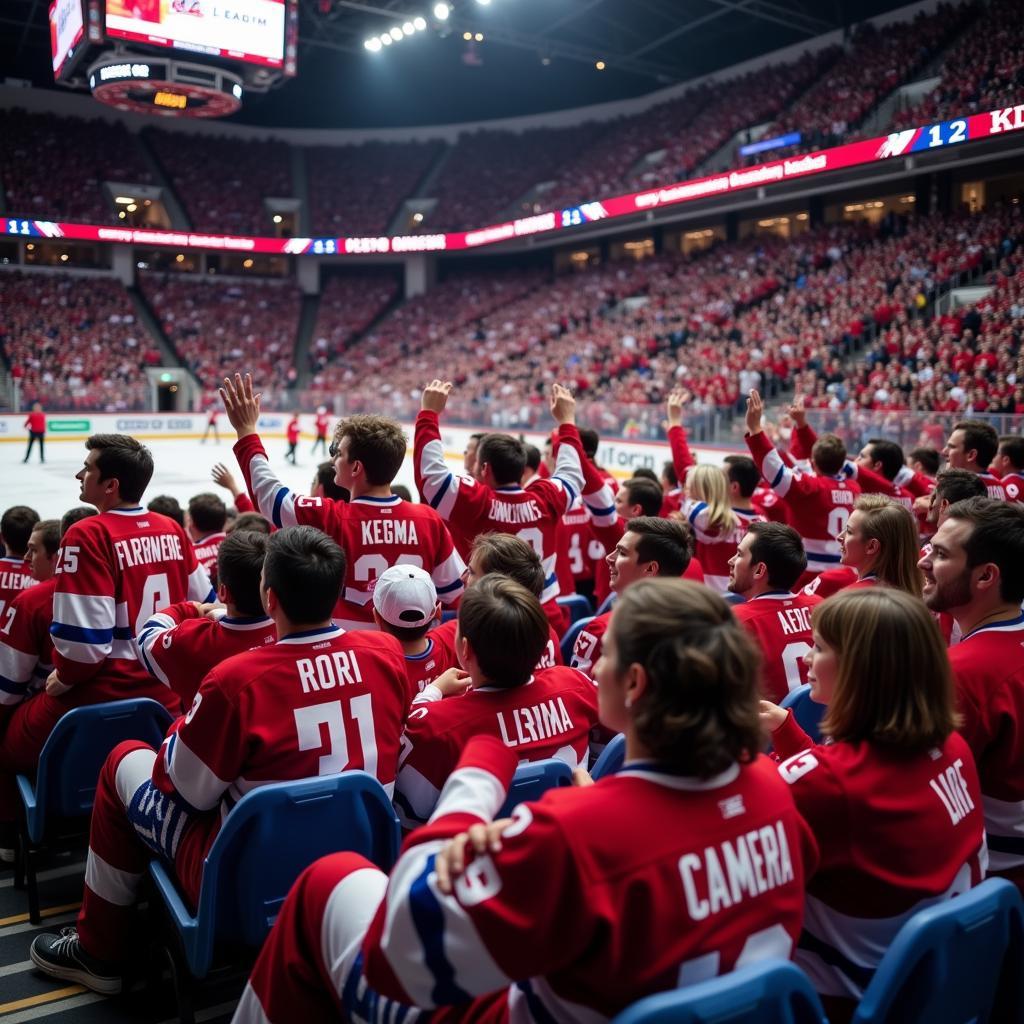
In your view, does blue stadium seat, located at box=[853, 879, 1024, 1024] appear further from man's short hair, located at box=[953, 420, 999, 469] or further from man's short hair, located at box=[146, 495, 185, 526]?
man's short hair, located at box=[953, 420, 999, 469]

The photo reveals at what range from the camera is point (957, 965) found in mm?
2059

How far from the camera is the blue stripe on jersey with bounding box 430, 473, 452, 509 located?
5264 millimetres

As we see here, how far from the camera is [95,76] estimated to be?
63.5 feet

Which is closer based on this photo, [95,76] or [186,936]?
[186,936]

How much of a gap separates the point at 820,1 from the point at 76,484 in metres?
28.4

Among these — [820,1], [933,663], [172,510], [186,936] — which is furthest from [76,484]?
[820,1]

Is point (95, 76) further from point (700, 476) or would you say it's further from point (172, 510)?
point (700, 476)

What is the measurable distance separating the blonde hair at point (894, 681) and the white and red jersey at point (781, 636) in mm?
1845

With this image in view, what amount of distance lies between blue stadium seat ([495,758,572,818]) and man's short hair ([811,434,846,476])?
17.4 ft

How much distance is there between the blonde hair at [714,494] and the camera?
21.9 feet

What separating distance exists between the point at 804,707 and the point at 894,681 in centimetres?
172

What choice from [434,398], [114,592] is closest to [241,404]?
[114,592]

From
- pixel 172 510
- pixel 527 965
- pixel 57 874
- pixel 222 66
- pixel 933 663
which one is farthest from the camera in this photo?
pixel 222 66

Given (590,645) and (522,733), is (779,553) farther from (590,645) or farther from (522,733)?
(522,733)
